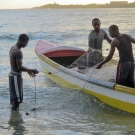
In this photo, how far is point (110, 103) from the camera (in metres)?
8.09

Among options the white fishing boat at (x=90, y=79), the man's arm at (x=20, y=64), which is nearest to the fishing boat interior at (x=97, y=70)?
the white fishing boat at (x=90, y=79)

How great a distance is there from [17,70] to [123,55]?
2.16 metres

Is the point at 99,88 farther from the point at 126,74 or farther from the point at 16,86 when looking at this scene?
the point at 16,86

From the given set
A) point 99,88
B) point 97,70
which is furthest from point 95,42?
point 99,88

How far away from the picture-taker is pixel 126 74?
7.61 m

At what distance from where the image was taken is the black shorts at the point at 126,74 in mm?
7532

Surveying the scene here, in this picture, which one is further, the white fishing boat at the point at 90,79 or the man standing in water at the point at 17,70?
the white fishing boat at the point at 90,79

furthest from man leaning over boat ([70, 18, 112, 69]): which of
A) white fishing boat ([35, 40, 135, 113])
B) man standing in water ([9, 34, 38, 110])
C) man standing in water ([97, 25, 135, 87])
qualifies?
man standing in water ([9, 34, 38, 110])

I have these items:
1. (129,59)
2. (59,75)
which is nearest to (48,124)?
(129,59)

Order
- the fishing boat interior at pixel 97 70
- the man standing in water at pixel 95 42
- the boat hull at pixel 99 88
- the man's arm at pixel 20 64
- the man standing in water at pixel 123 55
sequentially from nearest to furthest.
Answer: the man's arm at pixel 20 64
the man standing in water at pixel 123 55
the boat hull at pixel 99 88
the fishing boat interior at pixel 97 70
the man standing in water at pixel 95 42

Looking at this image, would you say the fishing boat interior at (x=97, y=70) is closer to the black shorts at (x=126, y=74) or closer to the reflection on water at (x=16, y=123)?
the black shorts at (x=126, y=74)

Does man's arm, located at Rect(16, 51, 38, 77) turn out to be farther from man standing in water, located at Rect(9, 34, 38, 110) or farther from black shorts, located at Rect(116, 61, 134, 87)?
black shorts, located at Rect(116, 61, 134, 87)

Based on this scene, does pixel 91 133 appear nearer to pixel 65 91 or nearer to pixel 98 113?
pixel 98 113

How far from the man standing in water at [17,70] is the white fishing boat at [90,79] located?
1.25m
